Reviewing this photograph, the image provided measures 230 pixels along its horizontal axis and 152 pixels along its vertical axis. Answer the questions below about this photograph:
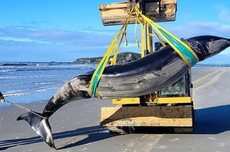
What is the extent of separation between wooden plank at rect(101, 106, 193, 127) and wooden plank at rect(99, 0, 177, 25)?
78.9 inches

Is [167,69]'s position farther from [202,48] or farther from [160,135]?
[160,135]

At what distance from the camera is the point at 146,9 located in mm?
7633

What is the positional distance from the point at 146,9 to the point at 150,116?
236 centimetres

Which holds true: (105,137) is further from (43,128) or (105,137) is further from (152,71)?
(152,71)

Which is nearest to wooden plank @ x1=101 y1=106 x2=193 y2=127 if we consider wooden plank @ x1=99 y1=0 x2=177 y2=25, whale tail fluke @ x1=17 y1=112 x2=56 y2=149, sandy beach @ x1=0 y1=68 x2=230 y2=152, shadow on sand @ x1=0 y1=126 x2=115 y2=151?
sandy beach @ x1=0 y1=68 x2=230 y2=152

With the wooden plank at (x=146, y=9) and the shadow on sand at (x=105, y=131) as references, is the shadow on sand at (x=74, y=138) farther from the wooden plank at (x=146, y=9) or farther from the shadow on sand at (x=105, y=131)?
the wooden plank at (x=146, y=9)

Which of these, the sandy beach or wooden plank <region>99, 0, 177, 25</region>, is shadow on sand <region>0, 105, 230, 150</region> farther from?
wooden plank <region>99, 0, 177, 25</region>

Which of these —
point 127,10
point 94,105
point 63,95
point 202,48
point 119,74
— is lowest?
point 94,105

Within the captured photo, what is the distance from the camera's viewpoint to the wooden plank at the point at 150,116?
7.67 metres

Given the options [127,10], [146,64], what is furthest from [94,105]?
[146,64]

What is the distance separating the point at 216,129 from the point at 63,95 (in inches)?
162

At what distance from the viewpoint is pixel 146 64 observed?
541cm

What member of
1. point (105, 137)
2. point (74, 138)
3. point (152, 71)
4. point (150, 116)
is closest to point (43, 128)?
point (74, 138)

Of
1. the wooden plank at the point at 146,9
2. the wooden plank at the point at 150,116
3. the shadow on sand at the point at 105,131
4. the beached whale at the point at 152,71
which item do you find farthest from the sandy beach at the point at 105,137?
the wooden plank at the point at 146,9
